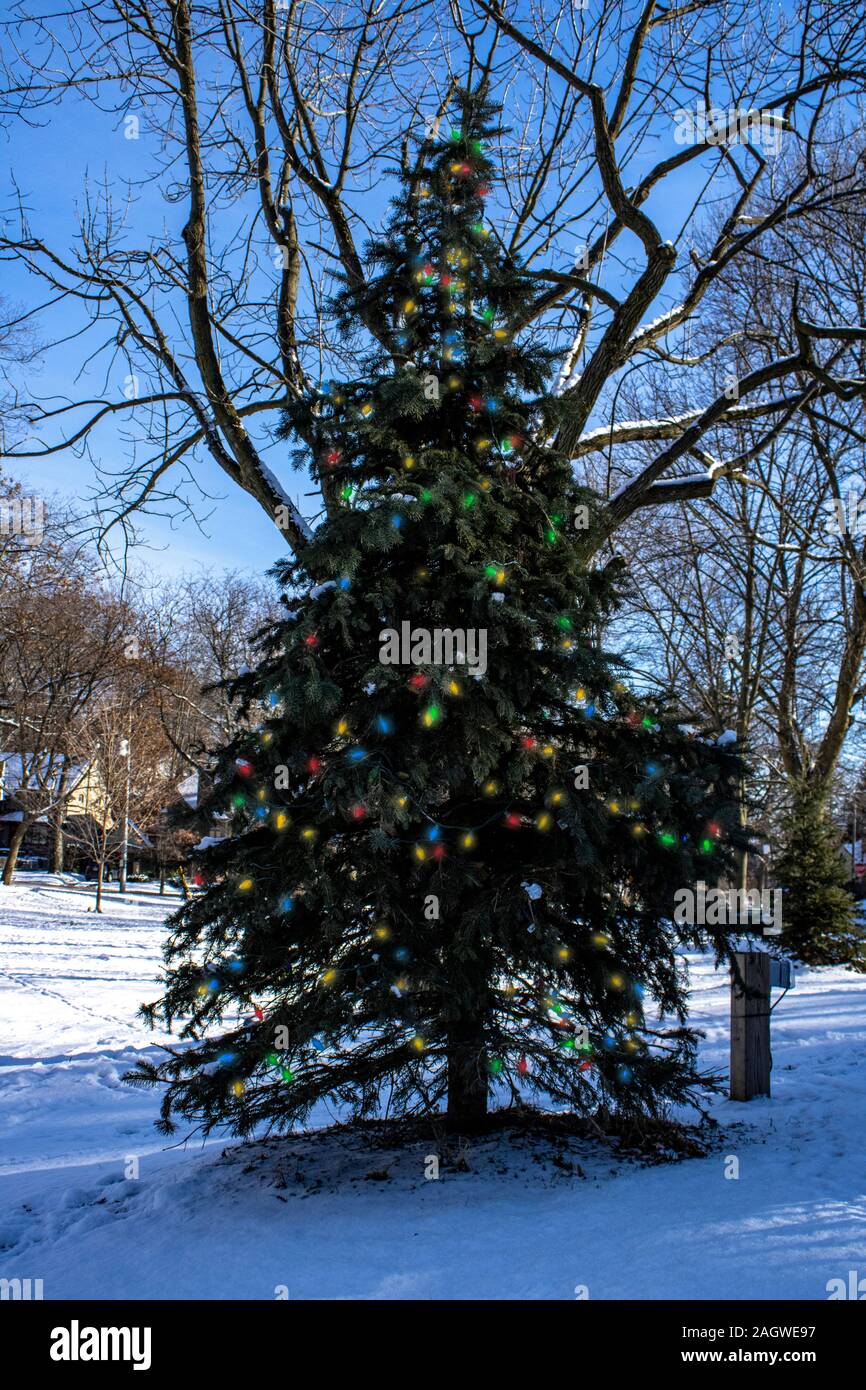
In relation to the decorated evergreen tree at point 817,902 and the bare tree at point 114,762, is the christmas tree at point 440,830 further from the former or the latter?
the bare tree at point 114,762

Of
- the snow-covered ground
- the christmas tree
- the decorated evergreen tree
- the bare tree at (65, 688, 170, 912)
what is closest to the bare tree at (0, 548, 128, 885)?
the bare tree at (65, 688, 170, 912)

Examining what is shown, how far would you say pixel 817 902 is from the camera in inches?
593

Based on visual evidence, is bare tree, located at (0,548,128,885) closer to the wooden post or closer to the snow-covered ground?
the snow-covered ground

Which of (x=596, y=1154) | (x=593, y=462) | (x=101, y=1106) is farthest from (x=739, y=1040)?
(x=593, y=462)

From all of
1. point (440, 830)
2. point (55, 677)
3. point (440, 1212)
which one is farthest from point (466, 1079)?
point (55, 677)

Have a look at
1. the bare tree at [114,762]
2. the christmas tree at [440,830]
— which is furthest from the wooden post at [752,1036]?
the bare tree at [114,762]

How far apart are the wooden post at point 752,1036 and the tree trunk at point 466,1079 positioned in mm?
2073

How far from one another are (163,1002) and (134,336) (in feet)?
18.6

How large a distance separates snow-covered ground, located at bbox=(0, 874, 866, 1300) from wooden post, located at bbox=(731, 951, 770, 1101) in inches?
6.4

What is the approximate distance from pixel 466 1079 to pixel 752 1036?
260cm

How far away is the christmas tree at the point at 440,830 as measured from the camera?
4395 millimetres

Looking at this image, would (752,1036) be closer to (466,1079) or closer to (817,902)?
(466,1079)

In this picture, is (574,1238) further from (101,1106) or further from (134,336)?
(134,336)
